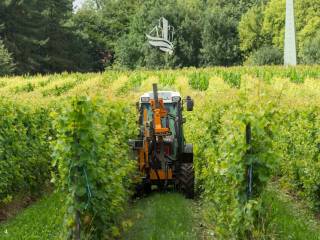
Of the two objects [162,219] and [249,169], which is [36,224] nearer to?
[162,219]

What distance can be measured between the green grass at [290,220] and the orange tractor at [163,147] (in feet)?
6.39

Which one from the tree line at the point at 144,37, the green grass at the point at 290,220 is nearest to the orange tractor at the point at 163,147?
the green grass at the point at 290,220

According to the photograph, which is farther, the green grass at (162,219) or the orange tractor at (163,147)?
the orange tractor at (163,147)

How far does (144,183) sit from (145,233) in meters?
2.47

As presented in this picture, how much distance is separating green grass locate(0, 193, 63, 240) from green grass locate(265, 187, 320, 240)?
3.10 m

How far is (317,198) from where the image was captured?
36.9ft

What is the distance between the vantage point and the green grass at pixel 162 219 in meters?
9.70

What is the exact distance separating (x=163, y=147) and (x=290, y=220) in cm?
298

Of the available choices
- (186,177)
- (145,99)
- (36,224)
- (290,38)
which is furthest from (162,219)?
(290,38)

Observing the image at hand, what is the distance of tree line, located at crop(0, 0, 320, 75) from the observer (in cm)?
5844

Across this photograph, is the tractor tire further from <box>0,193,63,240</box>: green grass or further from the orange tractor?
<box>0,193,63,240</box>: green grass

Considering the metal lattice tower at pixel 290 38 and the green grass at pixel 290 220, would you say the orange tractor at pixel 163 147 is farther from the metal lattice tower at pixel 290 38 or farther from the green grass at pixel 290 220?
the metal lattice tower at pixel 290 38

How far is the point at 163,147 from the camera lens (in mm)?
11961

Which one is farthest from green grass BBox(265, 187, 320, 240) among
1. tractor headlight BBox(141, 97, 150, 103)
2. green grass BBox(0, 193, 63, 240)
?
tractor headlight BBox(141, 97, 150, 103)
